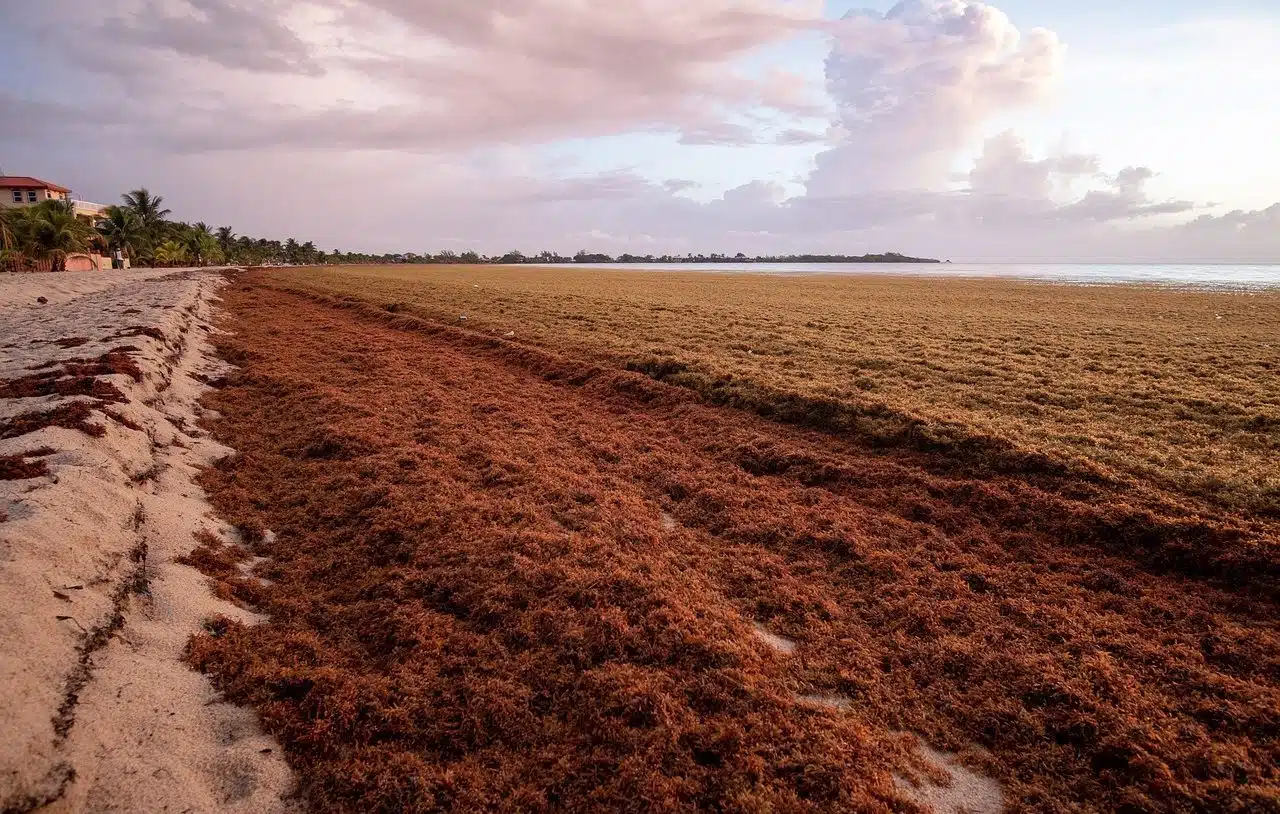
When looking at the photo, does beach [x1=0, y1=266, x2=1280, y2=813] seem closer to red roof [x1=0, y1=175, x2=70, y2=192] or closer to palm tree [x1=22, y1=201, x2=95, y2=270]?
palm tree [x1=22, y1=201, x2=95, y2=270]

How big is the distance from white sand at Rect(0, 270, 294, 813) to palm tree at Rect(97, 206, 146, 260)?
114004 millimetres

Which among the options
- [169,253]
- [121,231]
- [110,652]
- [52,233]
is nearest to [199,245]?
[169,253]

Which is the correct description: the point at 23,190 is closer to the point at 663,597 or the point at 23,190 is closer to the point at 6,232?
the point at 6,232

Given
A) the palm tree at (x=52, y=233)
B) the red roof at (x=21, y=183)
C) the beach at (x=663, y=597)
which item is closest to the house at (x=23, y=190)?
the red roof at (x=21, y=183)

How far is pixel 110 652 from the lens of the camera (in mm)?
4594

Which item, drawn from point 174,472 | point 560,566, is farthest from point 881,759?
point 174,472

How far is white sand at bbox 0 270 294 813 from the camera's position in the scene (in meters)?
3.62

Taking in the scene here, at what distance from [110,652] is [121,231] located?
120843 millimetres

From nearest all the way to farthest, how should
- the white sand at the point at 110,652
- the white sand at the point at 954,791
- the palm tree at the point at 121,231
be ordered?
1. the white sand at the point at 110,652
2. the white sand at the point at 954,791
3. the palm tree at the point at 121,231

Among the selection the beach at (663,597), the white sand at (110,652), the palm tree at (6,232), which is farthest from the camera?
the palm tree at (6,232)

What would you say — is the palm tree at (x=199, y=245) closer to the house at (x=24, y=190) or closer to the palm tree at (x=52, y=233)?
the house at (x=24, y=190)

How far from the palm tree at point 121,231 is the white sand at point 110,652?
11400 centimetres

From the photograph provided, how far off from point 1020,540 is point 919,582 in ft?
6.12

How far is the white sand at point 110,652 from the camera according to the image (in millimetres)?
3623
